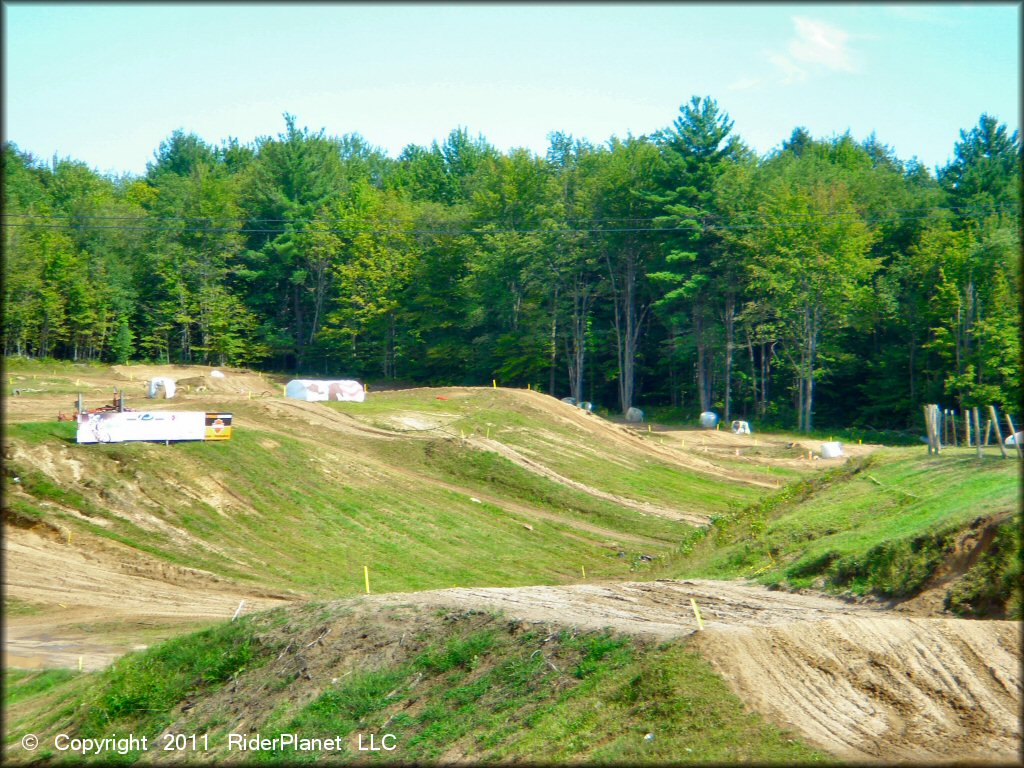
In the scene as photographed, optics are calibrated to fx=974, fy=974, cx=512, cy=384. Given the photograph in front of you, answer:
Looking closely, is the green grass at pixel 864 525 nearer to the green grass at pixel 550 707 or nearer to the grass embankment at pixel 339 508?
the grass embankment at pixel 339 508

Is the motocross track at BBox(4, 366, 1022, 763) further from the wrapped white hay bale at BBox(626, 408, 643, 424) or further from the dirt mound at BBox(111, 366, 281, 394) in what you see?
the wrapped white hay bale at BBox(626, 408, 643, 424)

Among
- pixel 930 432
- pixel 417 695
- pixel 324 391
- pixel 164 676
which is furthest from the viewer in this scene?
pixel 324 391

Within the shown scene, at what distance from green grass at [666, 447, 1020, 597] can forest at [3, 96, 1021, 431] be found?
3163 cm

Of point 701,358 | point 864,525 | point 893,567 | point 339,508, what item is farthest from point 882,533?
point 701,358

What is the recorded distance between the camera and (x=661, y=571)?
3198 centimetres

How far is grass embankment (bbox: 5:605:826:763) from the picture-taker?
47.6ft

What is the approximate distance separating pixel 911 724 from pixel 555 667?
6.03 meters

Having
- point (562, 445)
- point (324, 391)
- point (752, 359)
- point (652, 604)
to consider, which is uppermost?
point (752, 359)

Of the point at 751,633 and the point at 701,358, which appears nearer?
the point at 751,633

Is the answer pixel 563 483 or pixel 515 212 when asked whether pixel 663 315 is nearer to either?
pixel 515 212

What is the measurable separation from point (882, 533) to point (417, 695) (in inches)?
513

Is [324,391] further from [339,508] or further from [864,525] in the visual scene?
[864,525]

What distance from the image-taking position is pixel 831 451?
59.1 metres

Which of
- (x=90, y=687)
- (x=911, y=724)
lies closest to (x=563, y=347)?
(x=90, y=687)
